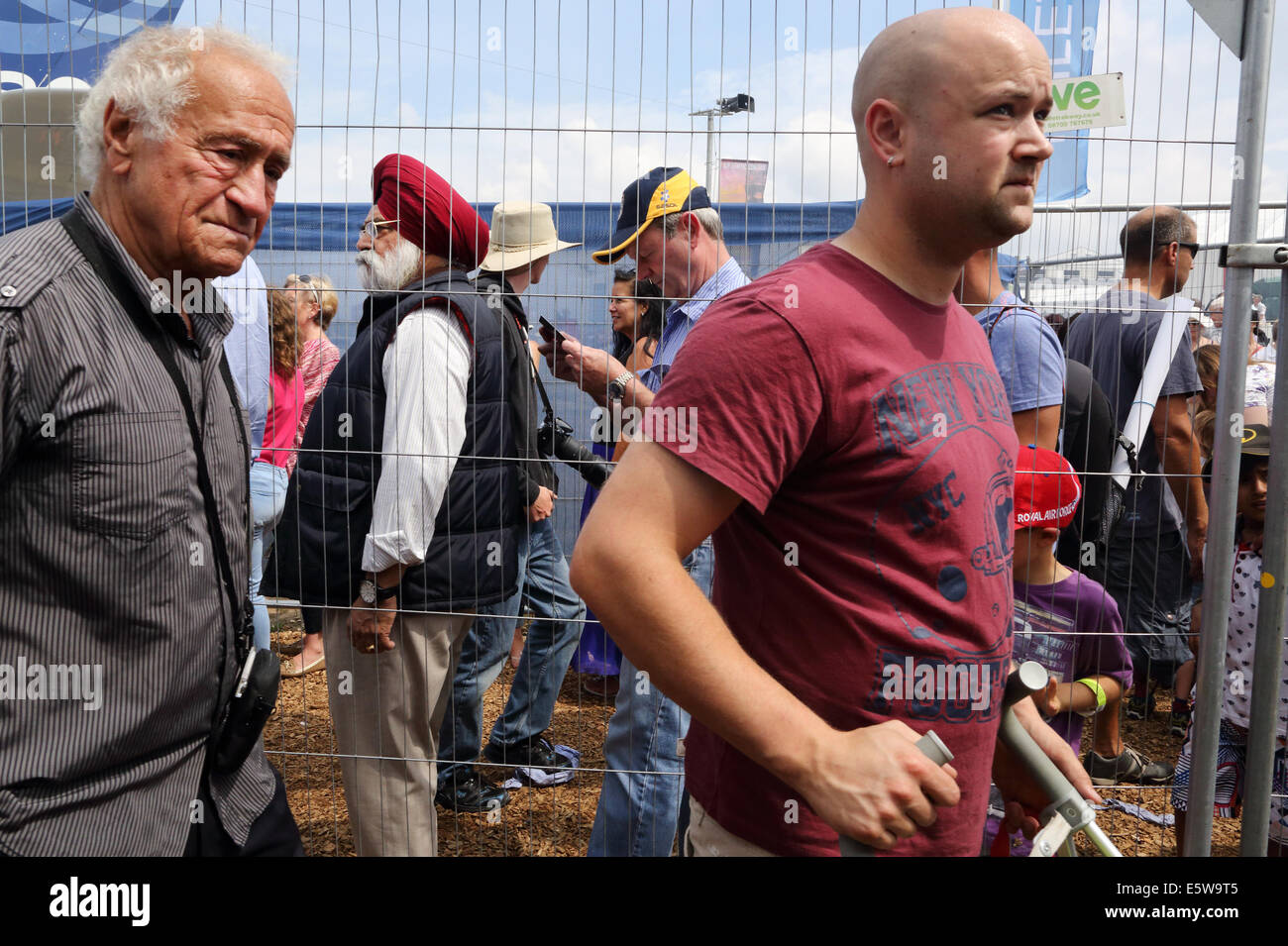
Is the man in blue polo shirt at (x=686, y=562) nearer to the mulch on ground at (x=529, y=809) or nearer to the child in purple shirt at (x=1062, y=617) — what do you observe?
the mulch on ground at (x=529, y=809)

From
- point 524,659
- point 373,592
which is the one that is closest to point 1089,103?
point 373,592

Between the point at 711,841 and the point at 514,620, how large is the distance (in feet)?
6.63

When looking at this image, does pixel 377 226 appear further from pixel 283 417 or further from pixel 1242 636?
pixel 1242 636

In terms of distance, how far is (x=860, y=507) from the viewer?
1393mm

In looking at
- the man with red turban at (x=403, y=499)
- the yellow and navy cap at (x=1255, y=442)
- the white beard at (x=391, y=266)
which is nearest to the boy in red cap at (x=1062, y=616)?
the yellow and navy cap at (x=1255, y=442)

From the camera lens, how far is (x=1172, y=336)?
3184 millimetres

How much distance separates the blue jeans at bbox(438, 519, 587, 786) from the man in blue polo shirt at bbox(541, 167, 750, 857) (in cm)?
56

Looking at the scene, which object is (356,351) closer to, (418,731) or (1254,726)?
(418,731)

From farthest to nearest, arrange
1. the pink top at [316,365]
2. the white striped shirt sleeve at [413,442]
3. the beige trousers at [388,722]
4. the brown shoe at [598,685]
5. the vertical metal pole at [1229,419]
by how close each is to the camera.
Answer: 1. the pink top at [316,365]
2. the brown shoe at [598,685]
3. the beige trousers at [388,722]
4. the white striped shirt sleeve at [413,442]
5. the vertical metal pole at [1229,419]

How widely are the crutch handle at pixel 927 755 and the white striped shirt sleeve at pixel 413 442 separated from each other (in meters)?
1.84

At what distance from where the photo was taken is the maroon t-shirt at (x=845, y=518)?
4.34 ft

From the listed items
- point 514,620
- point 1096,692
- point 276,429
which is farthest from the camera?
point 276,429

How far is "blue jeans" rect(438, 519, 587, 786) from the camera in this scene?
3.76 m
